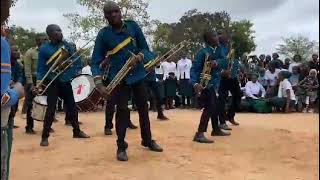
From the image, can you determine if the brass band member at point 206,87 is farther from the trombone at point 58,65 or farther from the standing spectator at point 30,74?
the standing spectator at point 30,74

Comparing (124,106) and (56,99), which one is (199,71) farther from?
(56,99)

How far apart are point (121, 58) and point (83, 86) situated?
4.90 metres

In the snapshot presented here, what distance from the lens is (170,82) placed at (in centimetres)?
1627

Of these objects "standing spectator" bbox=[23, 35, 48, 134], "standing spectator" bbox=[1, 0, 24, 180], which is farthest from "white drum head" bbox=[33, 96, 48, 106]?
"standing spectator" bbox=[1, 0, 24, 180]

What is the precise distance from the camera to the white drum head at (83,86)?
449 inches

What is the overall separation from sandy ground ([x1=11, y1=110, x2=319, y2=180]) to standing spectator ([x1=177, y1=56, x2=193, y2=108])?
686cm

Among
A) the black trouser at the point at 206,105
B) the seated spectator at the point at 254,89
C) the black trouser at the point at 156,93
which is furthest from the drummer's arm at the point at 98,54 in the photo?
the seated spectator at the point at 254,89

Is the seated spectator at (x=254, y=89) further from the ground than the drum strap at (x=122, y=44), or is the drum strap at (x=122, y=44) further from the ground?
the drum strap at (x=122, y=44)

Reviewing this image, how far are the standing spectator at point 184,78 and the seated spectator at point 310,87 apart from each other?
11.8 feet

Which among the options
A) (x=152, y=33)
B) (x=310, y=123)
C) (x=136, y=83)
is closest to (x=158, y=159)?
(x=136, y=83)

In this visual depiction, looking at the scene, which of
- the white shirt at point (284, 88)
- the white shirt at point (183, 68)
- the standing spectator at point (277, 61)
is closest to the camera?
the white shirt at point (284, 88)

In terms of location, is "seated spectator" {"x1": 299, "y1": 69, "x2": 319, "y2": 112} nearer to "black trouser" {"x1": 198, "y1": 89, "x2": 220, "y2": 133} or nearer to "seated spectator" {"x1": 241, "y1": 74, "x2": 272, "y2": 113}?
"seated spectator" {"x1": 241, "y1": 74, "x2": 272, "y2": 113}

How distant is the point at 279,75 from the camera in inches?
565

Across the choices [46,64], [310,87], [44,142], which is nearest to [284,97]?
[310,87]
